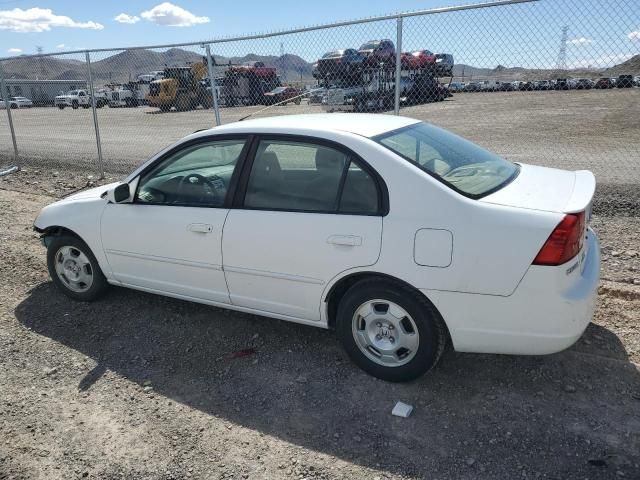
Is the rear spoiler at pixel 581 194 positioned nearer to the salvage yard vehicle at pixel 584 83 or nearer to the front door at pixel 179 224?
the front door at pixel 179 224

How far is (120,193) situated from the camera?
156 inches

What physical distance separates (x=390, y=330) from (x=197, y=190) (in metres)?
1.71

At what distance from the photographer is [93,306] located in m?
→ 4.56

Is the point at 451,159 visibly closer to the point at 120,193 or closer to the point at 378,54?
the point at 120,193

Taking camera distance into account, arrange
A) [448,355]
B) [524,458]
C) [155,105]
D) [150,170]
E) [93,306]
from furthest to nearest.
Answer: [155,105] → [93,306] → [150,170] → [448,355] → [524,458]

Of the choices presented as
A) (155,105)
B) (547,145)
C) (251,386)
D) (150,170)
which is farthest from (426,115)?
(155,105)

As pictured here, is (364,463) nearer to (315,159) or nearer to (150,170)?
(315,159)

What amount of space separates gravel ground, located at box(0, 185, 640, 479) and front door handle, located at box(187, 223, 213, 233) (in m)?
0.88

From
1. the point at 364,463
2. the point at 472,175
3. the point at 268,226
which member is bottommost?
the point at 364,463

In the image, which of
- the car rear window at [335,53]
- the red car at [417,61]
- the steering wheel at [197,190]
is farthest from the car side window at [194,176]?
the red car at [417,61]

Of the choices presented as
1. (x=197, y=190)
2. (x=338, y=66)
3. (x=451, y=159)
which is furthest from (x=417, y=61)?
(x=197, y=190)

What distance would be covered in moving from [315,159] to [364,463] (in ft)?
5.97

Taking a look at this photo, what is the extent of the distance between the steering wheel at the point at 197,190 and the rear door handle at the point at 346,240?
98 centimetres

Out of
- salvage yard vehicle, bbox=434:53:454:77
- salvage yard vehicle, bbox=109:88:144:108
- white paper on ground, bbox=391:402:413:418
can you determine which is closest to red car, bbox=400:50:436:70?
salvage yard vehicle, bbox=434:53:454:77
